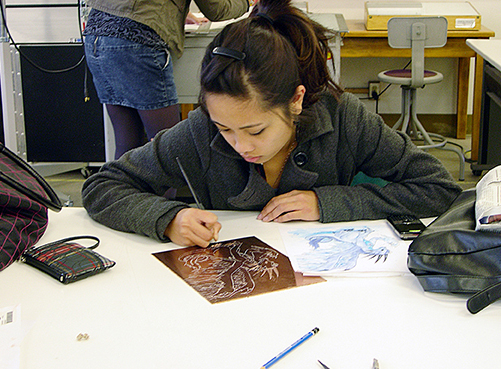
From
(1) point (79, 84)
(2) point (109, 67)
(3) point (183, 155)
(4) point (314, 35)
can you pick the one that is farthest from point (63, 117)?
(4) point (314, 35)

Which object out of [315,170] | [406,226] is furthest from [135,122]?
[406,226]

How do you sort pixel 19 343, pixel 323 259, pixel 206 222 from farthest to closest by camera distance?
pixel 206 222 → pixel 323 259 → pixel 19 343

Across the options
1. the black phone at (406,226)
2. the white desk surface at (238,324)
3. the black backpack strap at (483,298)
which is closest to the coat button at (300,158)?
the black phone at (406,226)

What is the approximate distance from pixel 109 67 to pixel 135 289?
53.5 inches

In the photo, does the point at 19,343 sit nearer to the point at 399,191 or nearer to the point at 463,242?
the point at 463,242

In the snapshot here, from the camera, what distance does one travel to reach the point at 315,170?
122 cm

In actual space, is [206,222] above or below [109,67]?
below

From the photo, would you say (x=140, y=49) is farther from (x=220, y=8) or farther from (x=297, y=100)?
(x=297, y=100)

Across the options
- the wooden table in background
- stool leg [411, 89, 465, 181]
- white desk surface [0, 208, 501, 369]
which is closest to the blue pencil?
white desk surface [0, 208, 501, 369]

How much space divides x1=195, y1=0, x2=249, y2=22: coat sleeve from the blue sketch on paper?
3.80 feet

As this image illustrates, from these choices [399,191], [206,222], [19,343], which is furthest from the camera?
[399,191]

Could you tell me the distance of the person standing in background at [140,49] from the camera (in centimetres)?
188

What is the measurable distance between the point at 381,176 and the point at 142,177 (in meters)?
0.53

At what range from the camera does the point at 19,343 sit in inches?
26.4
